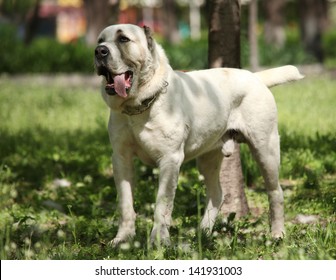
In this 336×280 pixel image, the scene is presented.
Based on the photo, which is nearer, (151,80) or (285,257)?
(285,257)

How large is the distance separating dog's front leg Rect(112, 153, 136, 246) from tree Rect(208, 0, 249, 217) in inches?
56.7

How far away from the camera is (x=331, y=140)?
9445 mm

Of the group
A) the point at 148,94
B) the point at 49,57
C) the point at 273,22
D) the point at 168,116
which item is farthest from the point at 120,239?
the point at 273,22

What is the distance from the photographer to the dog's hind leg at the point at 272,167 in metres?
6.38

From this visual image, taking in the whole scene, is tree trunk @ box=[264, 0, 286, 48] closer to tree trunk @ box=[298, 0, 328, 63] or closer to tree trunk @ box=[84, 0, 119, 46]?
tree trunk @ box=[298, 0, 328, 63]

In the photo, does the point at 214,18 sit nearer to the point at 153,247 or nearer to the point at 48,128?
the point at 153,247

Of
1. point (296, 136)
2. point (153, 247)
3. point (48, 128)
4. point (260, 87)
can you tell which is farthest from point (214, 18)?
point (48, 128)

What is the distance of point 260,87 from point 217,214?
118 centimetres

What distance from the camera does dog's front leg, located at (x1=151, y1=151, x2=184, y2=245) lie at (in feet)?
18.5

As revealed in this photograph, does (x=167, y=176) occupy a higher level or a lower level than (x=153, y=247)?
higher

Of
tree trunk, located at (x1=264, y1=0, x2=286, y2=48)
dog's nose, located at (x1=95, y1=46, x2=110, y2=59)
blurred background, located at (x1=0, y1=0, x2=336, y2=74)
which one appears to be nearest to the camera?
dog's nose, located at (x1=95, y1=46, x2=110, y2=59)

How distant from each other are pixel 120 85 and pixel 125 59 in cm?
20

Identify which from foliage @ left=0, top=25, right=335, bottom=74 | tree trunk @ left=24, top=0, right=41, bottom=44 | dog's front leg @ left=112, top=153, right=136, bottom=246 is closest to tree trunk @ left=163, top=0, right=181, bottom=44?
tree trunk @ left=24, top=0, right=41, bottom=44

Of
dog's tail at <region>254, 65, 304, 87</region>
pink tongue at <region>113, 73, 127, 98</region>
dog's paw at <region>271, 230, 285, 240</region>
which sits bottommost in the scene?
dog's paw at <region>271, 230, 285, 240</region>
